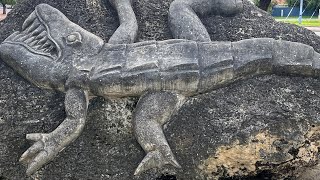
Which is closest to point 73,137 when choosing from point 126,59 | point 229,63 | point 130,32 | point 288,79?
point 126,59

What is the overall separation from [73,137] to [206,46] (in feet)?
3.14

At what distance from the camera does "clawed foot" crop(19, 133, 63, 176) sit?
260 cm

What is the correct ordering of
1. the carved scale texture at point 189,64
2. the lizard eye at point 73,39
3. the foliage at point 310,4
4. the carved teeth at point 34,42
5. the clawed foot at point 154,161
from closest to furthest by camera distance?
the clawed foot at point 154,161
the carved scale texture at point 189,64
the lizard eye at point 73,39
the carved teeth at point 34,42
the foliage at point 310,4

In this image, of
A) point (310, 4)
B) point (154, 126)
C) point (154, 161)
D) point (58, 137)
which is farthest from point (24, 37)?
point (310, 4)

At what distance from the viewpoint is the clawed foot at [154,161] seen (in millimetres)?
2576

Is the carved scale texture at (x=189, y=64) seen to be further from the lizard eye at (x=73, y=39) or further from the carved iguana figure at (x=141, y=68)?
the lizard eye at (x=73, y=39)

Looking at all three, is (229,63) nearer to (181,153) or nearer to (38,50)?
(181,153)

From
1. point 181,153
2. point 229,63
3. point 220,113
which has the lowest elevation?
point 181,153

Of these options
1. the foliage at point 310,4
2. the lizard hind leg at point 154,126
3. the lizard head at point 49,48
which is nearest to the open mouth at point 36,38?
the lizard head at point 49,48

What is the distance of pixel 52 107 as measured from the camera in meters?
2.81

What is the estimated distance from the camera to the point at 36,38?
2967mm

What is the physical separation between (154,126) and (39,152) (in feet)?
2.20

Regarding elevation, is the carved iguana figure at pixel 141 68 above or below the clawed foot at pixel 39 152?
above

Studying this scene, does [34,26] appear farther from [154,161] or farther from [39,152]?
[154,161]
